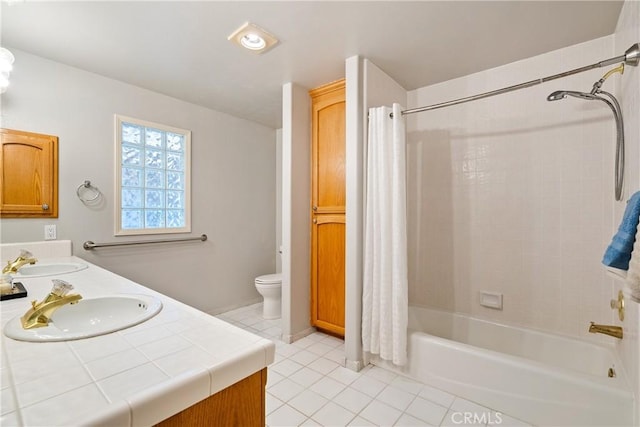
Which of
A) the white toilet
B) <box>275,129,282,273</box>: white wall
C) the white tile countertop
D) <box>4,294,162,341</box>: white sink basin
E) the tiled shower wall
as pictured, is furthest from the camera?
<box>275,129,282,273</box>: white wall

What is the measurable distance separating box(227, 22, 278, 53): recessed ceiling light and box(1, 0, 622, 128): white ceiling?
1.5 inches

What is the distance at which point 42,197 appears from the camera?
202cm

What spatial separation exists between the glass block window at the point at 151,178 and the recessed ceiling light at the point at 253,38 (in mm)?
1312

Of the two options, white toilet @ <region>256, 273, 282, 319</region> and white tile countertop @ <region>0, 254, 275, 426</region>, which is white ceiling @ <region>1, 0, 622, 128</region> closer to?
white tile countertop @ <region>0, 254, 275, 426</region>

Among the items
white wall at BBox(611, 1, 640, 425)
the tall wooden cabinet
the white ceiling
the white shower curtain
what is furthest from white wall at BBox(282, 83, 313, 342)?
white wall at BBox(611, 1, 640, 425)

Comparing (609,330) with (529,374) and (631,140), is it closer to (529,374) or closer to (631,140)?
(529,374)

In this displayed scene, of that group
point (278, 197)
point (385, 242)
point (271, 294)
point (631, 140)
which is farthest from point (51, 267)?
point (631, 140)

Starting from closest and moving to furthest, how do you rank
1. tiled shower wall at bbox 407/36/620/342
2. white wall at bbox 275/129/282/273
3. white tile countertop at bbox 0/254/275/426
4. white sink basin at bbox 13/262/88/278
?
white tile countertop at bbox 0/254/275/426 → white sink basin at bbox 13/262/88/278 → tiled shower wall at bbox 407/36/620/342 → white wall at bbox 275/129/282/273

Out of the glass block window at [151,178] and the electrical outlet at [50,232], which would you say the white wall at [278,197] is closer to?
the glass block window at [151,178]

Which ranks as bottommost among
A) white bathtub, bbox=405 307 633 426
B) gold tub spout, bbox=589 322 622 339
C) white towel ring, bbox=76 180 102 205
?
white bathtub, bbox=405 307 633 426

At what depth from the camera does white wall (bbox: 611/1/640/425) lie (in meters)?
1.25

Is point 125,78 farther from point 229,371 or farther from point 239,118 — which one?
point 229,371

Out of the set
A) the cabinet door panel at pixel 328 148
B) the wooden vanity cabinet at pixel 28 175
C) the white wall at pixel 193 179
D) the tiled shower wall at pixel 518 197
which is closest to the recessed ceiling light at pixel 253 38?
the cabinet door panel at pixel 328 148

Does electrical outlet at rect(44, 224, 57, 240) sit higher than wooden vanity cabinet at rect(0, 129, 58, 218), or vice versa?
wooden vanity cabinet at rect(0, 129, 58, 218)
